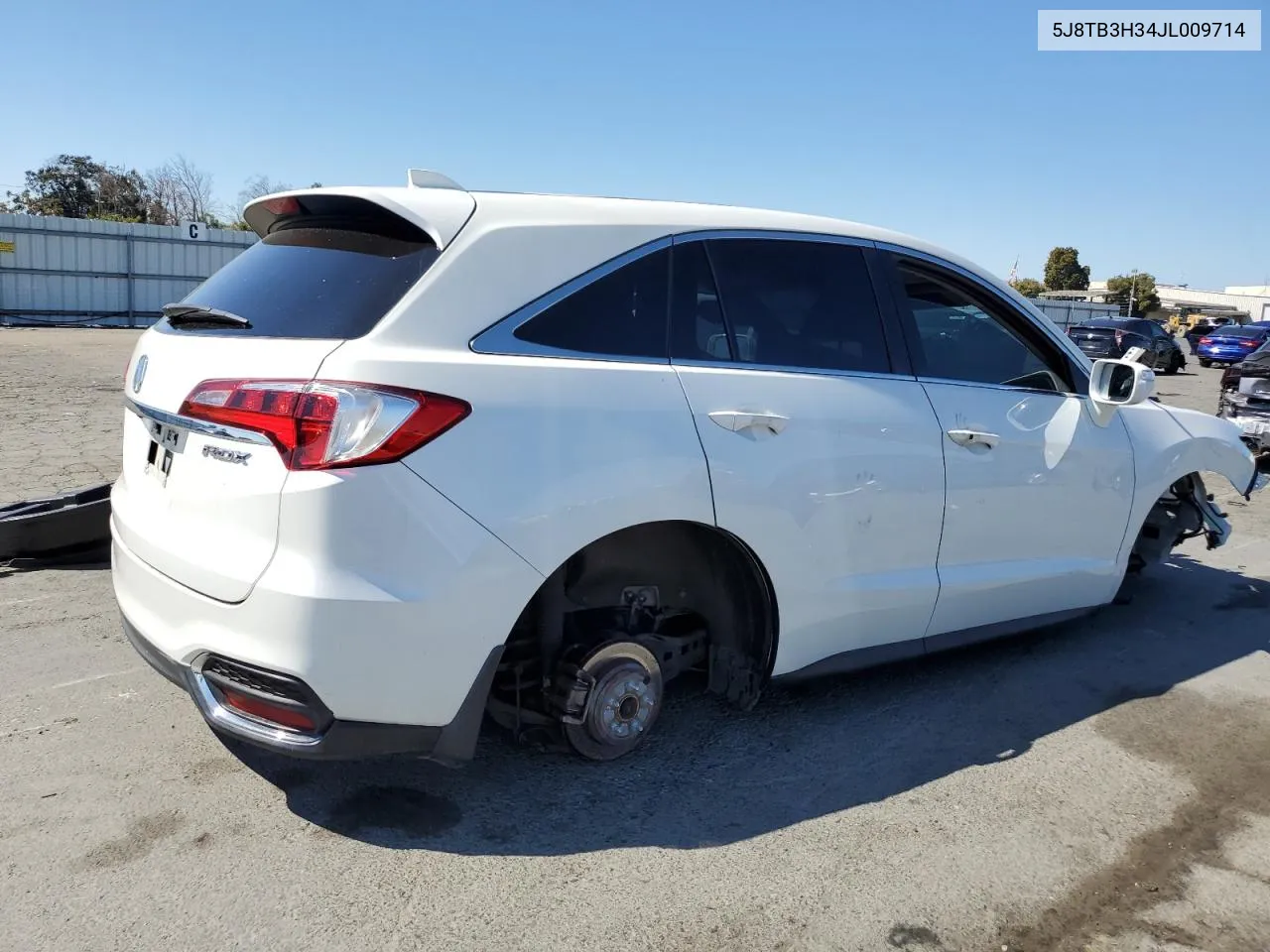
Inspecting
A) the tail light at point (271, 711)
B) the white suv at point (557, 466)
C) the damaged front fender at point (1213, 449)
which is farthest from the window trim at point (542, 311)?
the damaged front fender at point (1213, 449)

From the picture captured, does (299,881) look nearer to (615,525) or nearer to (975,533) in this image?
(615,525)

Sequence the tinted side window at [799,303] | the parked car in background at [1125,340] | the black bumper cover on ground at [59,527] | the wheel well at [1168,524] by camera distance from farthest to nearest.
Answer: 1. the parked car in background at [1125,340]
2. the wheel well at [1168,524]
3. the black bumper cover on ground at [59,527]
4. the tinted side window at [799,303]

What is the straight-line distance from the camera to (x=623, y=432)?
9.49ft

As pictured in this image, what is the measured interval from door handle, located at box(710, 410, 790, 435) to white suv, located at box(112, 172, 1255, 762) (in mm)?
12

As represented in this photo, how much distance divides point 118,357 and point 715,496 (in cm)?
1773

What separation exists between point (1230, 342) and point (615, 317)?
1322 inches

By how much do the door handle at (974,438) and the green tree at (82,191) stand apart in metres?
48.0

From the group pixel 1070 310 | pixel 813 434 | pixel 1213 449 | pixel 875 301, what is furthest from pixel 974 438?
pixel 1070 310

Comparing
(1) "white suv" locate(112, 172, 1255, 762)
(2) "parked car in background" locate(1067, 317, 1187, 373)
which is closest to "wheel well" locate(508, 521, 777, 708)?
(1) "white suv" locate(112, 172, 1255, 762)

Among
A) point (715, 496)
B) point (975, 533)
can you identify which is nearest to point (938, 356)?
point (975, 533)

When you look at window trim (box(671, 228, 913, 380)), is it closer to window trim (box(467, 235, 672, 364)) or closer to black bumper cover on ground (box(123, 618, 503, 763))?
window trim (box(467, 235, 672, 364))

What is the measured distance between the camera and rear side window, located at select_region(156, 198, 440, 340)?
8.89 ft

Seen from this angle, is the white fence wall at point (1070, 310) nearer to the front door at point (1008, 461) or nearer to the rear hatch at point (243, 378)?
the front door at point (1008, 461)

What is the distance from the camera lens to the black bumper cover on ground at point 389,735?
2.59 meters
